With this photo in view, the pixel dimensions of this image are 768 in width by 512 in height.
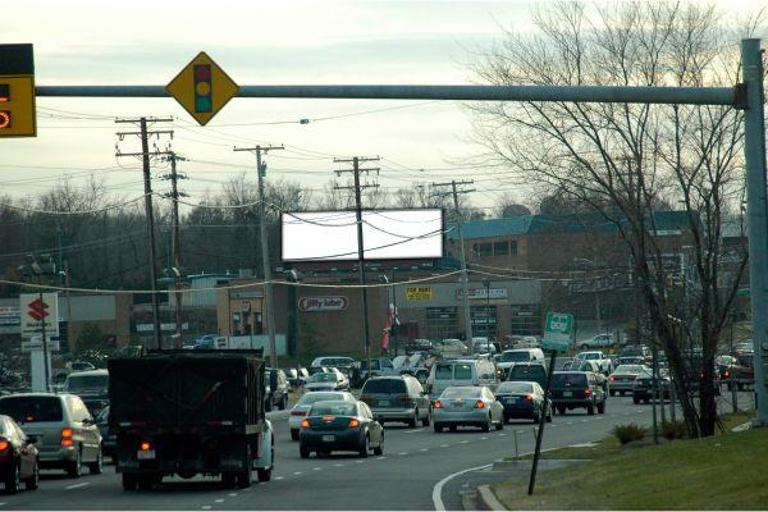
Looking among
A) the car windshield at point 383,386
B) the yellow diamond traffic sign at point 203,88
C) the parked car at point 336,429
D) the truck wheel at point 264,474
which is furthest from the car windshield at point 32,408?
the car windshield at point 383,386

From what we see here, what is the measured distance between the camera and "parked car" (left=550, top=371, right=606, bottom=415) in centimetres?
5922

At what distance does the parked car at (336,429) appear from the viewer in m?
37.2

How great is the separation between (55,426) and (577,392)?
31695 millimetres

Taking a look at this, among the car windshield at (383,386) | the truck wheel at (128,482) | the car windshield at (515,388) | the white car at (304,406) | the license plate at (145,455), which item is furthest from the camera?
the car windshield at (515,388)

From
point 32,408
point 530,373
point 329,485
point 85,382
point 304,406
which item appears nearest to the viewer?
point 329,485

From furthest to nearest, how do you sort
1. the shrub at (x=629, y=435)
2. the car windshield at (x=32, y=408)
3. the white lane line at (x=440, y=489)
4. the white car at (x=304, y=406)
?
the white car at (x=304, y=406) < the shrub at (x=629, y=435) < the car windshield at (x=32, y=408) < the white lane line at (x=440, y=489)

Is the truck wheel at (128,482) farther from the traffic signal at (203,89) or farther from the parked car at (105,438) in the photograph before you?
the parked car at (105,438)

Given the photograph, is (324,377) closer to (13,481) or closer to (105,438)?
(105,438)

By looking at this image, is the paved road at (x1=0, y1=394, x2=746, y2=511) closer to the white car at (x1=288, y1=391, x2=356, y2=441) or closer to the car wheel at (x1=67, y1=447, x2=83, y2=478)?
the car wheel at (x1=67, y1=447, x2=83, y2=478)

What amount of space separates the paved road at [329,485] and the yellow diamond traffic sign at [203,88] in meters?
6.06

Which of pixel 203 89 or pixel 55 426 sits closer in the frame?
pixel 203 89

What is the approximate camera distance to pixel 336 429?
122 feet

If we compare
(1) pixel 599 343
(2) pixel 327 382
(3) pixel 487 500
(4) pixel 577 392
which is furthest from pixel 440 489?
(1) pixel 599 343

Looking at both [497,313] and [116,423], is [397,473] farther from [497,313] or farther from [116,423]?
[497,313]
